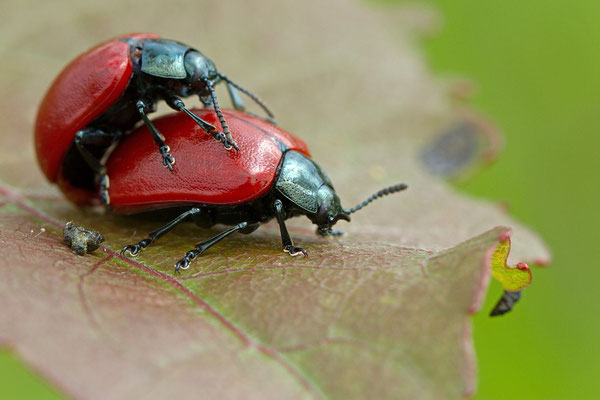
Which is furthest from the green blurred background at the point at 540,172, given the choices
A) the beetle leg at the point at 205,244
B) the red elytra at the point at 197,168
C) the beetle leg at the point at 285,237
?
the beetle leg at the point at 285,237

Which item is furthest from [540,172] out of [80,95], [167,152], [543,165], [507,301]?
[80,95]

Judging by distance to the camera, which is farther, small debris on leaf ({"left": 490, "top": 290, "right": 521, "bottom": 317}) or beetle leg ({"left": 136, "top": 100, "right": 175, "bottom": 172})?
beetle leg ({"left": 136, "top": 100, "right": 175, "bottom": 172})

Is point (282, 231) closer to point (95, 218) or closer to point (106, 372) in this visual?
point (95, 218)

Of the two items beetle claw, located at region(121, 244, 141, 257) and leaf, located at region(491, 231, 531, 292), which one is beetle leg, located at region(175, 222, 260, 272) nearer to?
beetle claw, located at region(121, 244, 141, 257)

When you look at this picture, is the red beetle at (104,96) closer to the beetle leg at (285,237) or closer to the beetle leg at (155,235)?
the beetle leg at (155,235)

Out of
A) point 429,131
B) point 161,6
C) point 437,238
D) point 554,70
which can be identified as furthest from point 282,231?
point 554,70

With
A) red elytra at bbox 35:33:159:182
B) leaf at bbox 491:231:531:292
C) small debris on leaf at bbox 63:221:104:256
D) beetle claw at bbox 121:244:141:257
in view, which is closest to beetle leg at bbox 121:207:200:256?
beetle claw at bbox 121:244:141:257

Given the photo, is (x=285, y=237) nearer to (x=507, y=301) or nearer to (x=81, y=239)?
(x=81, y=239)
